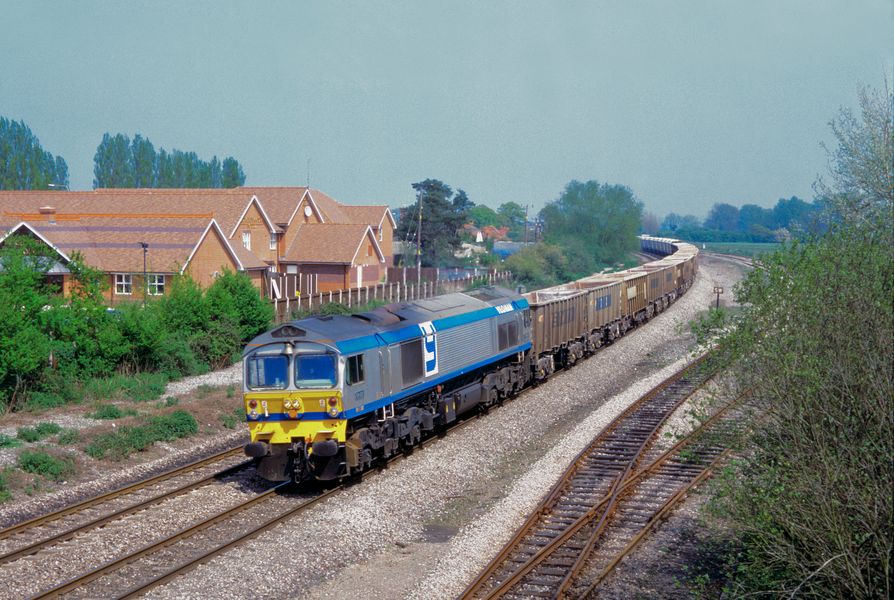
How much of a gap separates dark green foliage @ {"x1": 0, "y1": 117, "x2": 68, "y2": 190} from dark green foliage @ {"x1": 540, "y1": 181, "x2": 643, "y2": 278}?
170 ft

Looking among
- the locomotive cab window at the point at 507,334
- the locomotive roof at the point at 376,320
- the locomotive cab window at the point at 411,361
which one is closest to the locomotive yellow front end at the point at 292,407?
the locomotive roof at the point at 376,320

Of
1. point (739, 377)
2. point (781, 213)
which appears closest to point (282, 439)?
point (739, 377)

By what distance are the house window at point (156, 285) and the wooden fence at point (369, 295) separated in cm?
537

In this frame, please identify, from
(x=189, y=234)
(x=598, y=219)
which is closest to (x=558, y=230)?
(x=598, y=219)

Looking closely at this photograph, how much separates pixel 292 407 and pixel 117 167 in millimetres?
89347

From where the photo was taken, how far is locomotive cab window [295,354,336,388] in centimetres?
1653

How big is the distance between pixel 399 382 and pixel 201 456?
18.4 feet

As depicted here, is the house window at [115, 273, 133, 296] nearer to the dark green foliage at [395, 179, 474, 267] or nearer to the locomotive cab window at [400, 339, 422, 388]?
the locomotive cab window at [400, 339, 422, 388]

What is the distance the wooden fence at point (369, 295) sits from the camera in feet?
131

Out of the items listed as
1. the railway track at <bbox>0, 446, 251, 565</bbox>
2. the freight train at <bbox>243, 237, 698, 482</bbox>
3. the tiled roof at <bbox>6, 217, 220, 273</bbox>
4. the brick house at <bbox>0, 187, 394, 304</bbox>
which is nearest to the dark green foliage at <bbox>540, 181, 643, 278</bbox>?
the brick house at <bbox>0, 187, 394, 304</bbox>

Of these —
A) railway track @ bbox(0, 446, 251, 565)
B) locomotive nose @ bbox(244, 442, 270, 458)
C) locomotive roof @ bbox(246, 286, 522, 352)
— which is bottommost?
railway track @ bbox(0, 446, 251, 565)

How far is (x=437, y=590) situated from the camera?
12.6 m

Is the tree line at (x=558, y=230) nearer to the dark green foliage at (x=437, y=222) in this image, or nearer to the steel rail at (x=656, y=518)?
the dark green foliage at (x=437, y=222)

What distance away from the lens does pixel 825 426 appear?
32.4ft
